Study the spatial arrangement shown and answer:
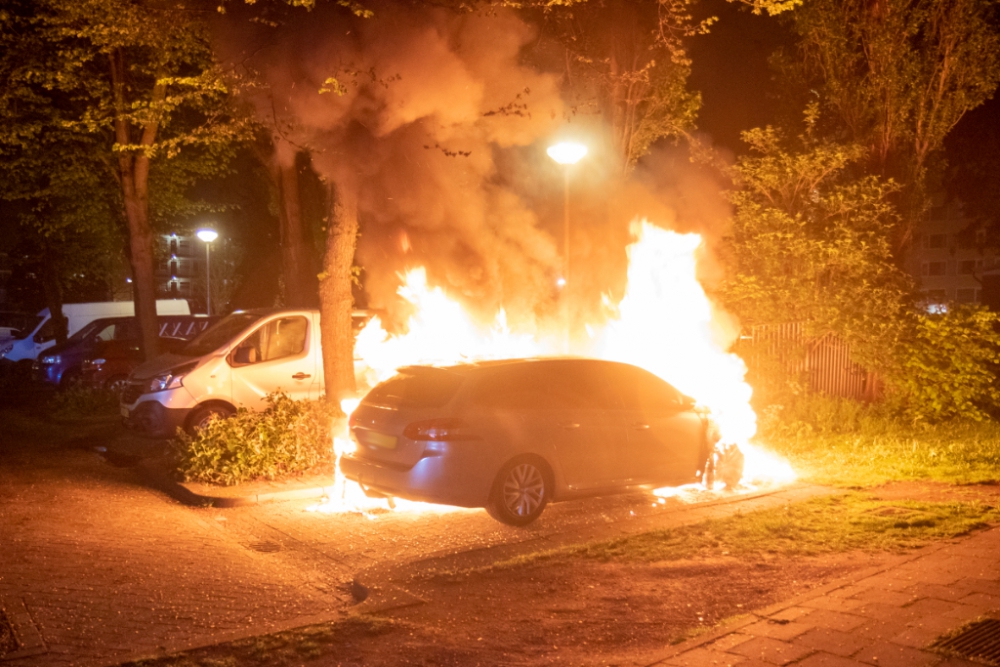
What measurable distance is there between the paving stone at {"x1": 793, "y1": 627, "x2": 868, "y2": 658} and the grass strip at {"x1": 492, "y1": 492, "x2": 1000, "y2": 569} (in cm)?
182

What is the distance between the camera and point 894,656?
4793 mm

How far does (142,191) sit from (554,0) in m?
9.40

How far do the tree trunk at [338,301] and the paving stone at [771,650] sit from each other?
7833 millimetres

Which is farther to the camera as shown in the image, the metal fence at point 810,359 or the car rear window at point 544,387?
the metal fence at point 810,359

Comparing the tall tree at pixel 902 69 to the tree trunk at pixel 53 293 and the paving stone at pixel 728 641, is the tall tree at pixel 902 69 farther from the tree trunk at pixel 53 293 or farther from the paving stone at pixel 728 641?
the tree trunk at pixel 53 293

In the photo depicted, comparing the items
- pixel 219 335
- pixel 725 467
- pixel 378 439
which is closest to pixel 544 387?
pixel 378 439

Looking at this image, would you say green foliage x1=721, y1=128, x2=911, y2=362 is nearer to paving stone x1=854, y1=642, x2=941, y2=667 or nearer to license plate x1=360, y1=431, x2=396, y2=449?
license plate x1=360, y1=431, x2=396, y2=449

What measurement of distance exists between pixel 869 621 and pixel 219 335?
1014 centimetres

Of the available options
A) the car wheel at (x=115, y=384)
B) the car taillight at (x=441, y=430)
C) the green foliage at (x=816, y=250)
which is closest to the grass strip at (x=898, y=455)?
the green foliage at (x=816, y=250)

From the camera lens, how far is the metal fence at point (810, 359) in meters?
15.0

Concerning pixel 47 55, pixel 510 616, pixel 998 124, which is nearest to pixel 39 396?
pixel 47 55

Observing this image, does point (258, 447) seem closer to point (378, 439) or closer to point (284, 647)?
point (378, 439)

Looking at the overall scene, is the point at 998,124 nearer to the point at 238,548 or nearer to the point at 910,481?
the point at 910,481

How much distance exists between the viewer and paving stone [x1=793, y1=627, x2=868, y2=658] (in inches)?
192
